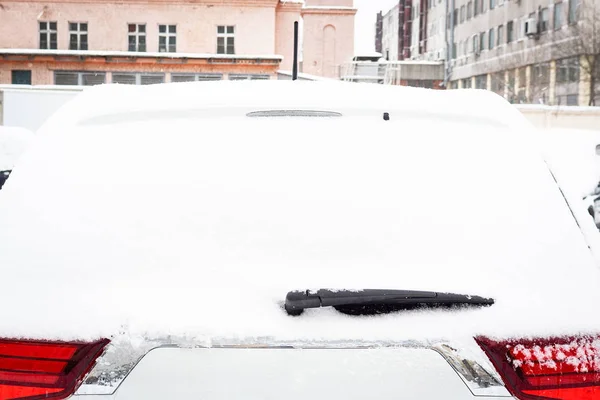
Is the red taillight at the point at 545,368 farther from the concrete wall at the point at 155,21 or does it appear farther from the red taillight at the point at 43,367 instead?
the concrete wall at the point at 155,21

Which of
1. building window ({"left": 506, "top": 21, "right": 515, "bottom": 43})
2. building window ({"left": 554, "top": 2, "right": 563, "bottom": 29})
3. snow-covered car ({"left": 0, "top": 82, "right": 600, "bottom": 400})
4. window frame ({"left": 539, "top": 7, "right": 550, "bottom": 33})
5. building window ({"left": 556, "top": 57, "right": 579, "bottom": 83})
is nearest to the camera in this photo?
snow-covered car ({"left": 0, "top": 82, "right": 600, "bottom": 400})

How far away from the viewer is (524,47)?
179 ft

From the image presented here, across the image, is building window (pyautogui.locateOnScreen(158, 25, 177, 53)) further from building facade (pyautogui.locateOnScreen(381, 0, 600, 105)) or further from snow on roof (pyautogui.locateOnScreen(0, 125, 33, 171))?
snow on roof (pyautogui.locateOnScreen(0, 125, 33, 171))

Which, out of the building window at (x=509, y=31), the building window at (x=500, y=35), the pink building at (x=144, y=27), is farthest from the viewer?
the building window at (x=500, y=35)

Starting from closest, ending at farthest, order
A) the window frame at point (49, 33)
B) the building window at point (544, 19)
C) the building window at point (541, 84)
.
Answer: the window frame at point (49, 33)
the building window at point (541, 84)
the building window at point (544, 19)

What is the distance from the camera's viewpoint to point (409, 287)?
67.4 inches

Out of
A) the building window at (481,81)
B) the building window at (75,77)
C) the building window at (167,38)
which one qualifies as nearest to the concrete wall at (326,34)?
the building window at (481,81)

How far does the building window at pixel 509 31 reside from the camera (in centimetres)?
5744

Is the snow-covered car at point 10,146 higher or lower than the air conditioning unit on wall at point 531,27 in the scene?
lower

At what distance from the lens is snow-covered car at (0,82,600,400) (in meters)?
1.64

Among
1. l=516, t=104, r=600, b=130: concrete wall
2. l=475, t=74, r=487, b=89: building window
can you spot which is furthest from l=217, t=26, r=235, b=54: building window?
l=475, t=74, r=487, b=89: building window

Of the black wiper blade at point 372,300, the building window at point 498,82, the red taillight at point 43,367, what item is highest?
the building window at point 498,82

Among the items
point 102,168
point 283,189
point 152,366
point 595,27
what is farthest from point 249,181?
point 595,27

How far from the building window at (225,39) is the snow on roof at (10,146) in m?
32.6
